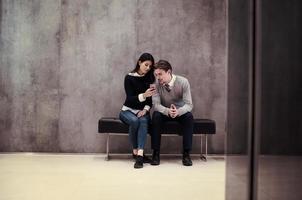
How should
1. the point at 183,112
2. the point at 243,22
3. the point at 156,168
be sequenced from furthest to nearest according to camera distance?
the point at 183,112, the point at 156,168, the point at 243,22

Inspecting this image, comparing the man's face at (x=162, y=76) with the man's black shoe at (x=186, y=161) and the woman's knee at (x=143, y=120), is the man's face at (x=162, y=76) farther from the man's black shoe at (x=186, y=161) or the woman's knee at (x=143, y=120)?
the man's black shoe at (x=186, y=161)

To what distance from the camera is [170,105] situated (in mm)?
4832

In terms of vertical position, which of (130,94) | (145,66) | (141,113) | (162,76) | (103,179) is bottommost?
(103,179)

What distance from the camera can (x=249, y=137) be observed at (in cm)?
118

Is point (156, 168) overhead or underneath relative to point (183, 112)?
underneath

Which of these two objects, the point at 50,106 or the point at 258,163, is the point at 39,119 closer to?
the point at 50,106

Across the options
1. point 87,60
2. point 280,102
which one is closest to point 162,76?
point 87,60

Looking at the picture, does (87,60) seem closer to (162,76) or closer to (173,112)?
(162,76)

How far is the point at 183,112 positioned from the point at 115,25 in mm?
1691

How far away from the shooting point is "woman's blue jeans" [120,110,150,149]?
15.3 feet

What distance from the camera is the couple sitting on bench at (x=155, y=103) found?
4.70 meters

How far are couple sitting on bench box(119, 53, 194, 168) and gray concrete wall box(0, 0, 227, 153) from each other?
0.75m

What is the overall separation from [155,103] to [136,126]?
36 centimetres

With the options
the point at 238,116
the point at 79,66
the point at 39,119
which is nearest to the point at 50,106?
the point at 39,119
